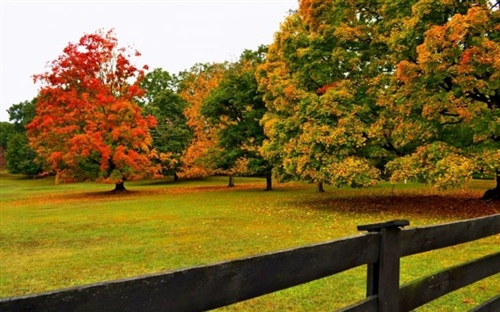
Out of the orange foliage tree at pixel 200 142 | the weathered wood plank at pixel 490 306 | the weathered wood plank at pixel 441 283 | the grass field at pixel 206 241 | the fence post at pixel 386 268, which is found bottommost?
the grass field at pixel 206 241

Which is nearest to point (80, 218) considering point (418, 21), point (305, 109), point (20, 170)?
point (305, 109)

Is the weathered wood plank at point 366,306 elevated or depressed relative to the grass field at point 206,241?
elevated

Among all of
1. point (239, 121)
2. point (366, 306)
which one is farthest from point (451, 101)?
point (239, 121)

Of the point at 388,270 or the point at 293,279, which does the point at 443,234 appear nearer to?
the point at 388,270

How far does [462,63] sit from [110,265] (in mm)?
12001

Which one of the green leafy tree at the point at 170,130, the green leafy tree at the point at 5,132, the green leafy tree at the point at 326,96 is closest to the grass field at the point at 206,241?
the green leafy tree at the point at 326,96

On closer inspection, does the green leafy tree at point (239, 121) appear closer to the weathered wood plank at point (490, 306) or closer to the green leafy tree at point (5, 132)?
the weathered wood plank at point (490, 306)

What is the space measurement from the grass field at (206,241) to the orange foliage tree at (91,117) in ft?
29.9

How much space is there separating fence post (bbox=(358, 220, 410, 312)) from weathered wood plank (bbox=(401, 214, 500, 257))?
12 cm

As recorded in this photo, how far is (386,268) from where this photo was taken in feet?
8.73

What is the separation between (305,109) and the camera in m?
16.6

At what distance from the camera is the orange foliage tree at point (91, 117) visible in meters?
28.1

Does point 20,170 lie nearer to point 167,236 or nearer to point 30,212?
point 30,212

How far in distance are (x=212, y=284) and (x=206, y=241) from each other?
30.2 feet
